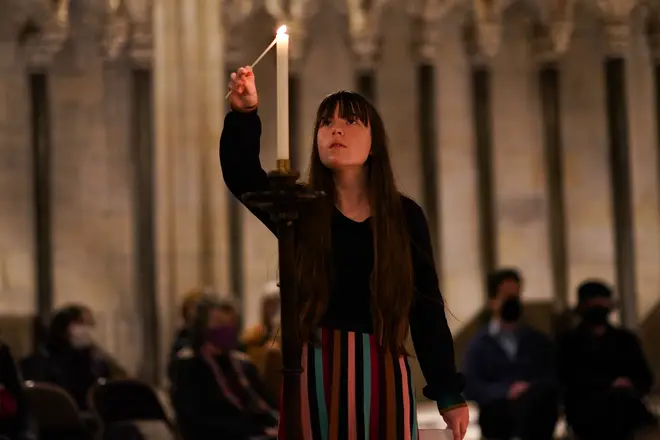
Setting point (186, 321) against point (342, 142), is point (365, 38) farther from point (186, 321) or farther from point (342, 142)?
point (342, 142)

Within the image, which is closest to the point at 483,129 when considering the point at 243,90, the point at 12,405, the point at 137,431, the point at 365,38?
the point at 365,38

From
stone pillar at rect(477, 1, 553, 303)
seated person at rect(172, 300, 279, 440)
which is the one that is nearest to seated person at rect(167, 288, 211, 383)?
seated person at rect(172, 300, 279, 440)

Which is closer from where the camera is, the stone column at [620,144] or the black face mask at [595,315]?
the black face mask at [595,315]

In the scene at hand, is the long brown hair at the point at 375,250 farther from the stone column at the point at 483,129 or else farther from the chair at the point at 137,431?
the stone column at the point at 483,129

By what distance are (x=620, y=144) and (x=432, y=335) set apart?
741 centimetres

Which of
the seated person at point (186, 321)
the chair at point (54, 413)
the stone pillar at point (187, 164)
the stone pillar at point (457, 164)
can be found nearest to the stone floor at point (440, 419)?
the stone pillar at point (457, 164)

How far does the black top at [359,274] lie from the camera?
2266mm

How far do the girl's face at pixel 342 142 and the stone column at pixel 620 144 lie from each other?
721cm

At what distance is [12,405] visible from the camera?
4.08 metres

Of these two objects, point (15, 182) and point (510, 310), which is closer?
point (510, 310)

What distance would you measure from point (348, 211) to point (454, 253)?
7.34m

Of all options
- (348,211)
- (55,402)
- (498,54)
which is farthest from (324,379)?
(498,54)

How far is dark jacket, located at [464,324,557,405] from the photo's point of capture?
6617 mm

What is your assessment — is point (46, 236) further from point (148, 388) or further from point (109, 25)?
point (148, 388)
